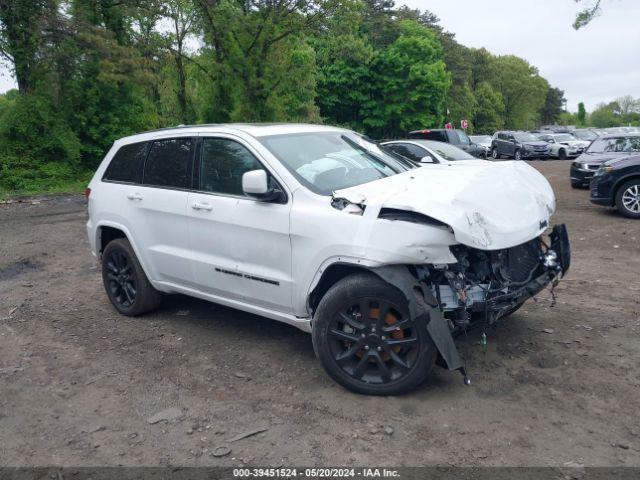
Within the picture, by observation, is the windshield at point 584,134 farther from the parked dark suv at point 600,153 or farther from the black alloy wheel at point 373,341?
the black alloy wheel at point 373,341

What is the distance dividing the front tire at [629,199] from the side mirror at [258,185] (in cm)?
871

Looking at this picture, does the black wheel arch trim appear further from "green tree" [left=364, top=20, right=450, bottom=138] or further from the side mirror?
"green tree" [left=364, top=20, right=450, bottom=138]

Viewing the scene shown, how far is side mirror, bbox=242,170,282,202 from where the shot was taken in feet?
13.4

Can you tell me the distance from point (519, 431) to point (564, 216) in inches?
344

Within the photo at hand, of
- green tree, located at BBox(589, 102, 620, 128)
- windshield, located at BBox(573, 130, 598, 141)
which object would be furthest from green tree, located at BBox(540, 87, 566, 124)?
windshield, located at BBox(573, 130, 598, 141)

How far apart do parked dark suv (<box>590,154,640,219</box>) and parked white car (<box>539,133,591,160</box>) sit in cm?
1992

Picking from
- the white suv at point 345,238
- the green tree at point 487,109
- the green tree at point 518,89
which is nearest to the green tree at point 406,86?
the green tree at point 487,109

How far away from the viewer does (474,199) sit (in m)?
3.88

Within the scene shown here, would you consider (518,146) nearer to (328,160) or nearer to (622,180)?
(622,180)

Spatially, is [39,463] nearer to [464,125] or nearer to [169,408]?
[169,408]

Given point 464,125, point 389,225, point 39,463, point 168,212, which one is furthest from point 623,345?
point 464,125

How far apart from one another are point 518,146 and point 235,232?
28.4m

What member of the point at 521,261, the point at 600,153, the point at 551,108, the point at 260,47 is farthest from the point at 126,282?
the point at 551,108

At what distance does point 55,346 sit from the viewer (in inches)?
202
